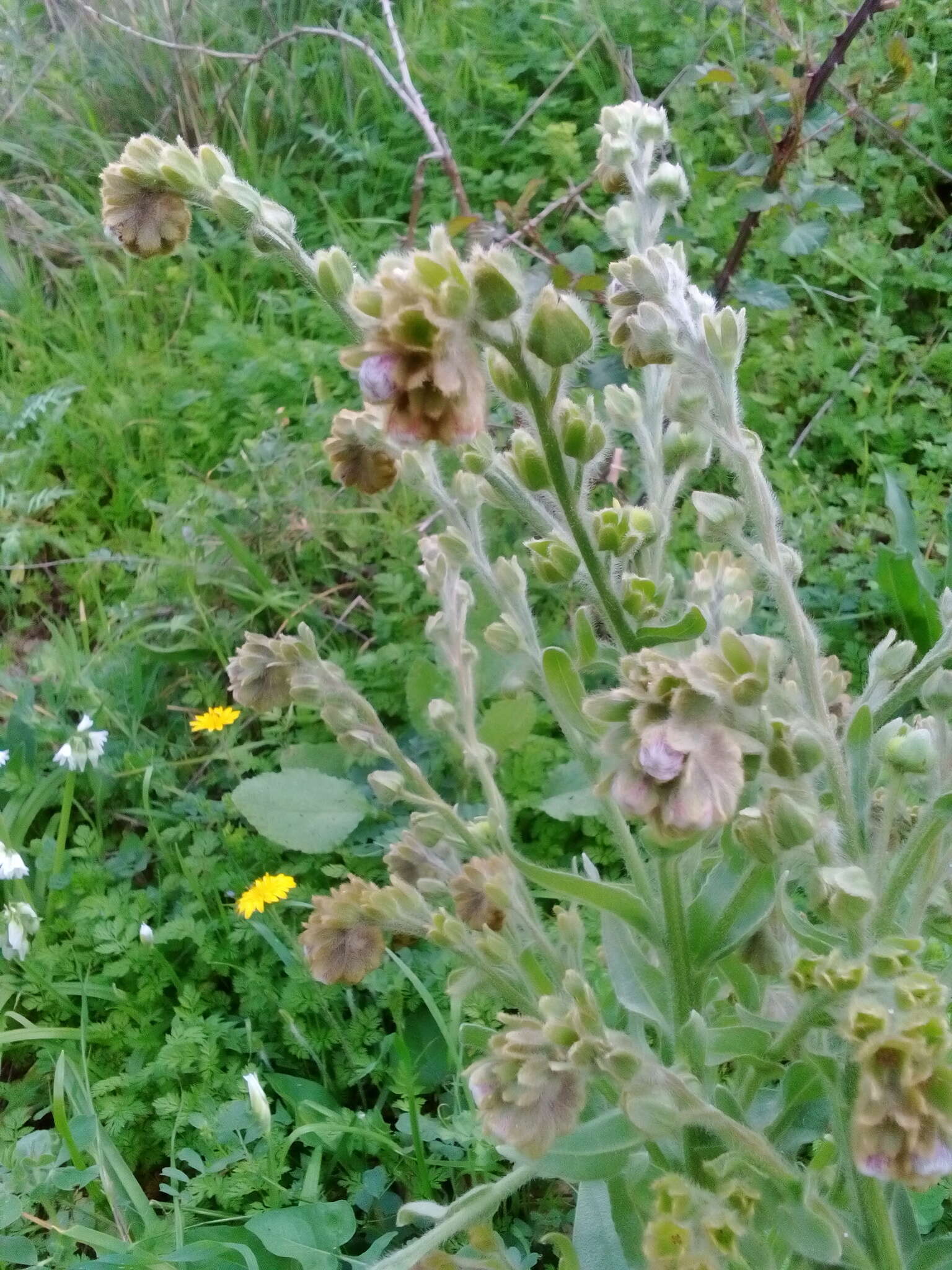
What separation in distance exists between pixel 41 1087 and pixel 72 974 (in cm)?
20

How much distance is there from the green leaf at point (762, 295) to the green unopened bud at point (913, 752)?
1650 millimetres

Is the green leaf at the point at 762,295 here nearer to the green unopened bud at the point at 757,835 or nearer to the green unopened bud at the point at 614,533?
the green unopened bud at the point at 614,533

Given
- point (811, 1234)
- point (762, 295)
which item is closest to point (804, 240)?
point (762, 295)

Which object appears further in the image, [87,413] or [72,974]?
[87,413]

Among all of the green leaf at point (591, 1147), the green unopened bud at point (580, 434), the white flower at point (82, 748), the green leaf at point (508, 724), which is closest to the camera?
the green unopened bud at point (580, 434)

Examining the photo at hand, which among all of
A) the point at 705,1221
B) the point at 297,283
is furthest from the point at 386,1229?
the point at 297,283

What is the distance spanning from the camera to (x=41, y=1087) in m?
1.93

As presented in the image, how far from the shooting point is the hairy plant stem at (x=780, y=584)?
2.89ft

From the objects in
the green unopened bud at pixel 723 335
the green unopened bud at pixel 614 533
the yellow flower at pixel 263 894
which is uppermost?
the green unopened bud at pixel 723 335

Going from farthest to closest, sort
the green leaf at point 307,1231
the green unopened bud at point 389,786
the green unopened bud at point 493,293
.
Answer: the green leaf at point 307,1231, the green unopened bud at point 389,786, the green unopened bud at point 493,293

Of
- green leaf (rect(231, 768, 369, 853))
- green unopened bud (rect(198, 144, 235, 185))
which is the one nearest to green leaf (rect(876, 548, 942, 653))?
green leaf (rect(231, 768, 369, 853))

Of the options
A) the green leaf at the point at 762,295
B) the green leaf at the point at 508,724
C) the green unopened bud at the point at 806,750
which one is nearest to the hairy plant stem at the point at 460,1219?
the green unopened bud at the point at 806,750

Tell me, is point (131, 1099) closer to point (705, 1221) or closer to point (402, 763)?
point (402, 763)

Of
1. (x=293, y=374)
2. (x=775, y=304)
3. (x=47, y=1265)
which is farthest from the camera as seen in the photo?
(x=293, y=374)
